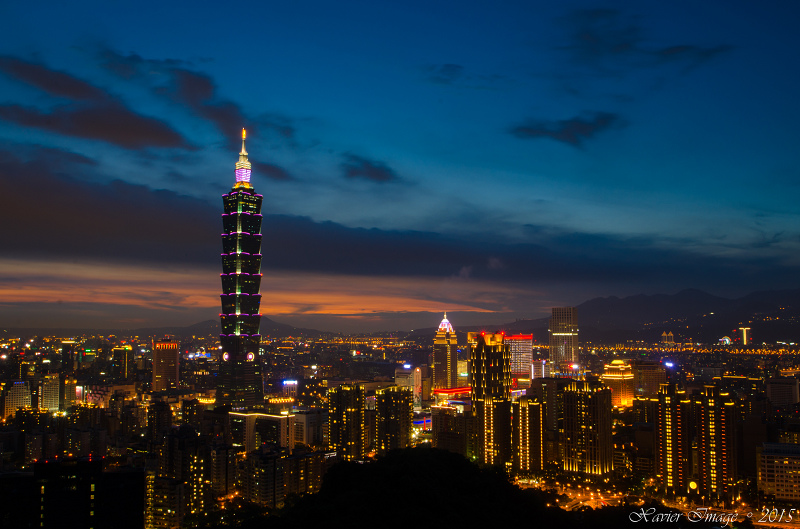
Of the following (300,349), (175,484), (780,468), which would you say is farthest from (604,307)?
(175,484)

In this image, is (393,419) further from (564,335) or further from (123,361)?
(564,335)

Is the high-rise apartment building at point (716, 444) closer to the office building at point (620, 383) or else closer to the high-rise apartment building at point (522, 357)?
the office building at point (620, 383)

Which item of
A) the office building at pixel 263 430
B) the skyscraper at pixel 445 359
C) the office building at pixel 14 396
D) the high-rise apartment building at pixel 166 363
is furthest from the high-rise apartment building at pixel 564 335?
the office building at pixel 14 396

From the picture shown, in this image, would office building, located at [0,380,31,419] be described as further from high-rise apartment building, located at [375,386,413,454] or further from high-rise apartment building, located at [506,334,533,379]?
high-rise apartment building, located at [506,334,533,379]

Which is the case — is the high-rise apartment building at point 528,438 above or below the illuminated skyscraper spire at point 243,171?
below

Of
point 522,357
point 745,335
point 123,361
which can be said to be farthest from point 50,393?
point 745,335

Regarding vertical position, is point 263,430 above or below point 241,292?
below
